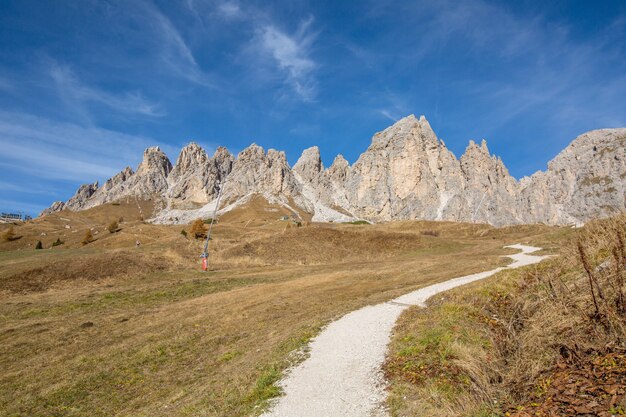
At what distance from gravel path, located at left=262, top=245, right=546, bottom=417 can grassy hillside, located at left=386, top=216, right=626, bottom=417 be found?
623 millimetres

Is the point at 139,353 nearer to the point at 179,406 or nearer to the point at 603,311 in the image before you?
the point at 179,406

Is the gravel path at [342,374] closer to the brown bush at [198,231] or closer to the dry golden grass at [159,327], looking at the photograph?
the dry golden grass at [159,327]

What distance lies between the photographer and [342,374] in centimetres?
1081

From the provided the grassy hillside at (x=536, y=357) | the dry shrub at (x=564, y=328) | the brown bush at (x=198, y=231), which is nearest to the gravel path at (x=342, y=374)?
the grassy hillside at (x=536, y=357)

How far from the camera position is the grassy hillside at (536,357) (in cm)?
574

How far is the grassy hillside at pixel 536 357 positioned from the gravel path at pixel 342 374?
623 mm

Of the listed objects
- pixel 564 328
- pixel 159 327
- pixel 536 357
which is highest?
pixel 564 328

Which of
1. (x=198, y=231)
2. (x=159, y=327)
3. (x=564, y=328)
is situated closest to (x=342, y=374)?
(x=564, y=328)

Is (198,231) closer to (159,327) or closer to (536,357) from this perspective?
(159,327)

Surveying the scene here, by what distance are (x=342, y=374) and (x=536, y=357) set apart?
5.36m

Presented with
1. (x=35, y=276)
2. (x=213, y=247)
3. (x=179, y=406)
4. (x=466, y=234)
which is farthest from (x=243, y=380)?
(x=466, y=234)

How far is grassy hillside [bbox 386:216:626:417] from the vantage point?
574 centimetres

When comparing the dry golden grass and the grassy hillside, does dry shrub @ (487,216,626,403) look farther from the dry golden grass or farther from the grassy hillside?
the dry golden grass

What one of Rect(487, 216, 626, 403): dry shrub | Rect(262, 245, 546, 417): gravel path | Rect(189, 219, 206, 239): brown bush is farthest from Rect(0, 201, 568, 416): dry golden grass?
Rect(189, 219, 206, 239): brown bush
